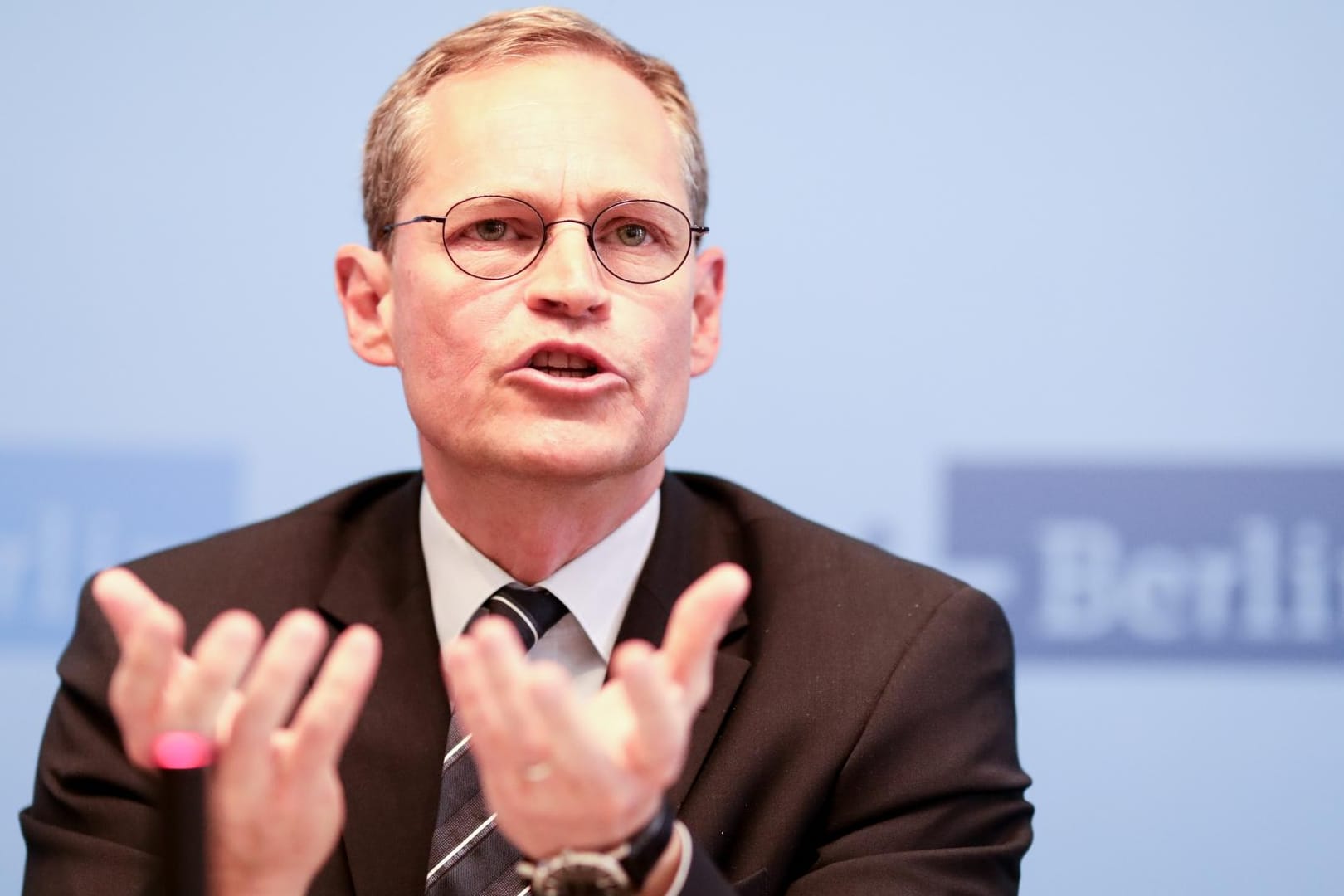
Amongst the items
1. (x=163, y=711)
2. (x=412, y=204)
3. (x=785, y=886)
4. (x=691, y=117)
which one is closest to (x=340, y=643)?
(x=163, y=711)

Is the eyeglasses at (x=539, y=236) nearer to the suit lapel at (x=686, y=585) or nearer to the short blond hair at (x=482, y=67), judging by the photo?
the short blond hair at (x=482, y=67)

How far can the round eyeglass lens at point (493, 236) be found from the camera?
2.01m

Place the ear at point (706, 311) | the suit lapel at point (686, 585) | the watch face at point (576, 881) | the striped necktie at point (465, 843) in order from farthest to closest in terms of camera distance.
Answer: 1. the ear at point (706, 311)
2. the suit lapel at point (686, 585)
3. the striped necktie at point (465, 843)
4. the watch face at point (576, 881)

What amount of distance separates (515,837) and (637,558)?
2.84 feet

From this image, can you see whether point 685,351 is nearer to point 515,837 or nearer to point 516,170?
point 516,170

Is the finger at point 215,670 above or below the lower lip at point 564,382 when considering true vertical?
below

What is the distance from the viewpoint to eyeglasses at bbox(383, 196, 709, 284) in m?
2.01

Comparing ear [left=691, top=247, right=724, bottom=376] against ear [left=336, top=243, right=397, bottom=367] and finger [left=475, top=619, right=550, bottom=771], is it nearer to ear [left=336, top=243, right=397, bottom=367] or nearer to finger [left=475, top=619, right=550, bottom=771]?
ear [left=336, top=243, right=397, bottom=367]

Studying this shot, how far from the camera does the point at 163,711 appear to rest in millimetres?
1310

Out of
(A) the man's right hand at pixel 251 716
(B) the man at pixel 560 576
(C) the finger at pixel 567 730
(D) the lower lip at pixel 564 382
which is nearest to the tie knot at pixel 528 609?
(B) the man at pixel 560 576

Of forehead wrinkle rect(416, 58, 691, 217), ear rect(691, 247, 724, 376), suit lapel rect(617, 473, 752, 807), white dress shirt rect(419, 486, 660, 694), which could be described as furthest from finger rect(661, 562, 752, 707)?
ear rect(691, 247, 724, 376)

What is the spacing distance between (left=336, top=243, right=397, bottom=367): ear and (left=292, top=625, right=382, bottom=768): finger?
102 cm

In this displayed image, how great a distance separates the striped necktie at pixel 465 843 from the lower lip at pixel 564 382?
0.48 m

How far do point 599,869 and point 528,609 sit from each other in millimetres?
776
